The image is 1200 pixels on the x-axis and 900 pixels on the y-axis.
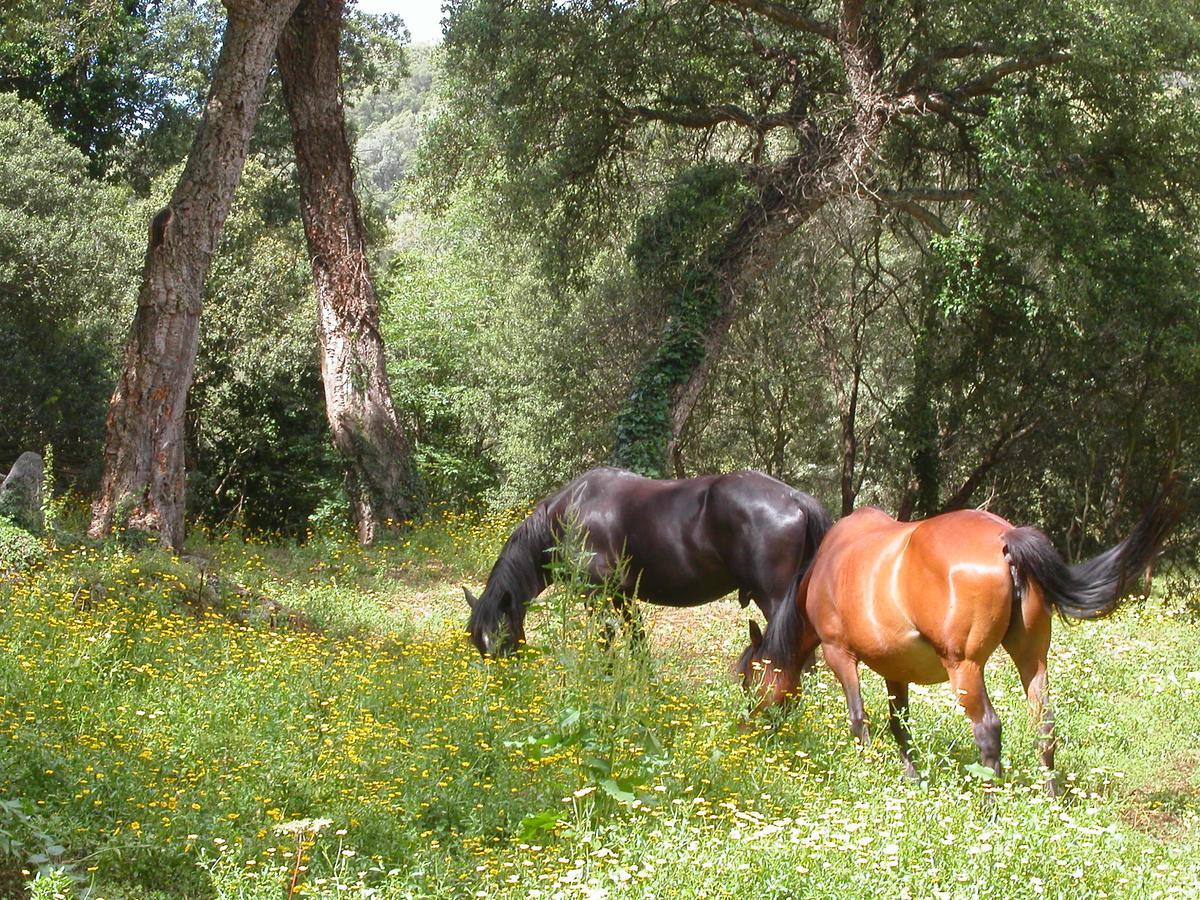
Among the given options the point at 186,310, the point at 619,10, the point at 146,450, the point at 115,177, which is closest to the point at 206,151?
the point at 186,310

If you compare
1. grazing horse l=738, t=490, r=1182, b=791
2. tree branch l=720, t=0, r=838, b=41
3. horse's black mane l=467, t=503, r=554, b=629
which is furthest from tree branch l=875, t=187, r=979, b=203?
grazing horse l=738, t=490, r=1182, b=791

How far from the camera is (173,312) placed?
1336 cm

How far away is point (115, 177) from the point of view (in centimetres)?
2986

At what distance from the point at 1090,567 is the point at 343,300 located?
1224 cm

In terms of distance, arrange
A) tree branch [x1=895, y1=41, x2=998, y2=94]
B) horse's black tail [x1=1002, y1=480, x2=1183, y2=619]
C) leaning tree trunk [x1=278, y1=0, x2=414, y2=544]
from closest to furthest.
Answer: horse's black tail [x1=1002, y1=480, x2=1183, y2=619], leaning tree trunk [x1=278, y1=0, x2=414, y2=544], tree branch [x1=895, y1=41, x2=998, y2=94]

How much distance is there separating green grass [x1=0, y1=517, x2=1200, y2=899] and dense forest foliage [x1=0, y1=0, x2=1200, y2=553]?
775 cm

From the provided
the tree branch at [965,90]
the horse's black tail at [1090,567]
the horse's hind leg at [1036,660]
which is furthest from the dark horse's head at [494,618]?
the tree branch at [965,90]

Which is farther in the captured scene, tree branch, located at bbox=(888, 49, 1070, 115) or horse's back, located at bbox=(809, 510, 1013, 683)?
tree branch, located at bbox=(888, 49, 1070, 115)

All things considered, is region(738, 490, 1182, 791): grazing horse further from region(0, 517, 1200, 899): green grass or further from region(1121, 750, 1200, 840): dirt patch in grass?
region(1121, 750, 1200, 840): dirt patch in grass

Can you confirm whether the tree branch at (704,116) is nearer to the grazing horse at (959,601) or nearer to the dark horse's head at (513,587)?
the dark horse's head at (513,587)

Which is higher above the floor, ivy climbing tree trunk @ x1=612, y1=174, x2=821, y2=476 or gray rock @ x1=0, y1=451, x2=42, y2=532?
ivy climbing tree trunk @ x1=612, y1=174, x2=821, y2=476

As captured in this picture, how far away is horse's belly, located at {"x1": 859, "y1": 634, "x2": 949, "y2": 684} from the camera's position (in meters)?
6.70

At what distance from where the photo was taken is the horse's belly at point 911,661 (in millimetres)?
6695

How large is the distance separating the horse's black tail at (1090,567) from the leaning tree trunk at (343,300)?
1152cm
